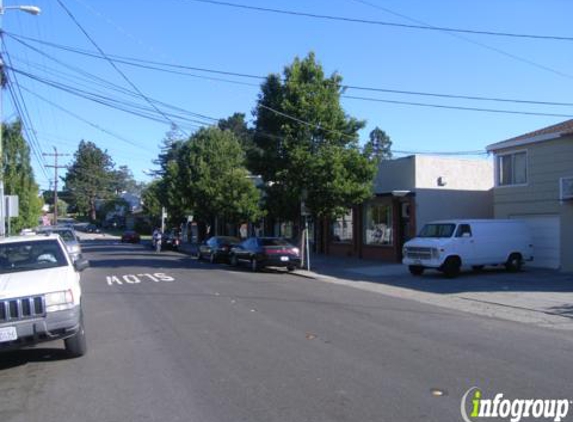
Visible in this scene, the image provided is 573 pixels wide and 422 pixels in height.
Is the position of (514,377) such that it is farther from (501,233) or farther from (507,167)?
(507,167)

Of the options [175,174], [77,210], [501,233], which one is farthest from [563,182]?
[77,210]

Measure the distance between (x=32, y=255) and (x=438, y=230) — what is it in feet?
48.7

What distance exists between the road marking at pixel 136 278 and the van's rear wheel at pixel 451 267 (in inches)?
359

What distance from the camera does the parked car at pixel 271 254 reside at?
918 inches

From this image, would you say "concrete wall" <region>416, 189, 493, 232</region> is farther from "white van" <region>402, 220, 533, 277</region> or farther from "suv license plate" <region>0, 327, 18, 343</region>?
"suv license plate" <region>0, 327, 18, 343</region>

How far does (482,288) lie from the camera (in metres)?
17.0

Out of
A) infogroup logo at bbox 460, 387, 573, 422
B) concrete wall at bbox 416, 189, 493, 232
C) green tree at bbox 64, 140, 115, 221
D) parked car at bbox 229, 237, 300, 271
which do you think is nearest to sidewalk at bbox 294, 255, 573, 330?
parked car at bbox 229, 237, 300, 271

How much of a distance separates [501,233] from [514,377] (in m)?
15.2

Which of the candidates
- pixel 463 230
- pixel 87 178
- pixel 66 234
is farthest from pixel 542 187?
pixel 87 178

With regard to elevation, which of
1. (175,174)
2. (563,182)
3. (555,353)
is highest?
(175,174)

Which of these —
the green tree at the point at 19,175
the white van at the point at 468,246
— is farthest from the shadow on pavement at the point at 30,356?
the green tree at the point at 19,175

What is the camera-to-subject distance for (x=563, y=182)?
68.8 feet

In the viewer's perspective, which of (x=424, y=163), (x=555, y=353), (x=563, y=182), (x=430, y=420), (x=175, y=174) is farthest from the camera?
(x=175, y=174)

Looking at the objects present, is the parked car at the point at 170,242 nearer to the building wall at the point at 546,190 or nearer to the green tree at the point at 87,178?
the building wall at the point at 546,190
